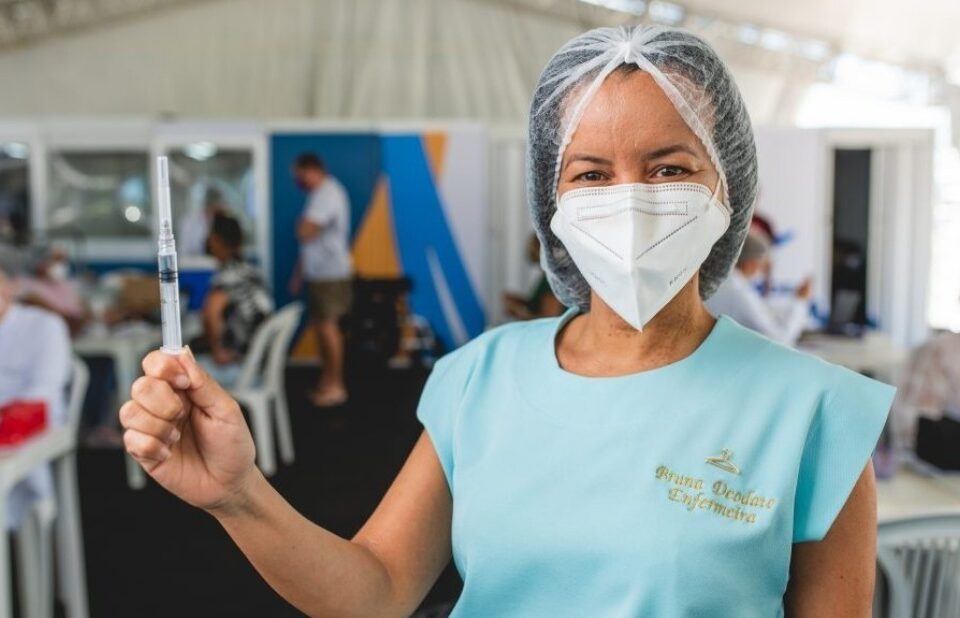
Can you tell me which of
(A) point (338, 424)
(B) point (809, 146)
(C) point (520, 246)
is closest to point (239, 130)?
(C) point (520, 246)

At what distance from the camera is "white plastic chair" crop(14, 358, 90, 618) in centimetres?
267

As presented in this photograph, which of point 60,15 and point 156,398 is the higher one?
point 60,15

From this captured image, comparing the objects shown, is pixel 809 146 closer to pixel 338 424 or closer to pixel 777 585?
pixel 338 424

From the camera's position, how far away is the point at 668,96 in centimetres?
95

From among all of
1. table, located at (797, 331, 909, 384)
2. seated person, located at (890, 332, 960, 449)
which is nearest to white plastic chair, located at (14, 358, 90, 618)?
seated person, located at (890, 332, 960, 449)

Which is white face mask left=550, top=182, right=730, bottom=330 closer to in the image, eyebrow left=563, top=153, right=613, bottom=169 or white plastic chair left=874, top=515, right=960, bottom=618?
eyebrow left=563, top=153, right=613, bottom=169

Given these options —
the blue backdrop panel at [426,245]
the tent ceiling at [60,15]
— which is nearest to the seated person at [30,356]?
the blue backdrop panel at [426,245]

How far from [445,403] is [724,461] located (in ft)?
1.19

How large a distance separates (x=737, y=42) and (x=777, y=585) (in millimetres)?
10450

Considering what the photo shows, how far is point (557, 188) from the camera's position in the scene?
3.59 ft

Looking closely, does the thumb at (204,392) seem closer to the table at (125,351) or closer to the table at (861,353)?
the table at (861,353)

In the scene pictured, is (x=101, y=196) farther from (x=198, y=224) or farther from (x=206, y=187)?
(x=198, y=224)

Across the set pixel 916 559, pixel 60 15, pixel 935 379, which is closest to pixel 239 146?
pixel 60 15

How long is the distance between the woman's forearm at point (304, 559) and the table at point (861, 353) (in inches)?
135
